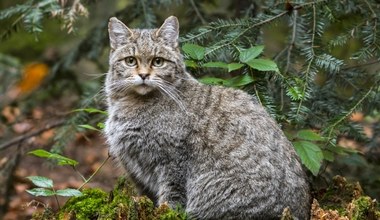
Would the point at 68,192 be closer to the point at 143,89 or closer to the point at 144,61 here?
the point at 143,89

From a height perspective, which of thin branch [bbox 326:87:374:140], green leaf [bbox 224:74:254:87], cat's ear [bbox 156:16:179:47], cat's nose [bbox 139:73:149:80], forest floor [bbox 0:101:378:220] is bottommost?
forest floor [bbox 0:101:378:220]

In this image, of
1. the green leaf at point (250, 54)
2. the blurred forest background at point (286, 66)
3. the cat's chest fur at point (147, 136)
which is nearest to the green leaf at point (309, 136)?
the blurred forest background at point (286, 66)

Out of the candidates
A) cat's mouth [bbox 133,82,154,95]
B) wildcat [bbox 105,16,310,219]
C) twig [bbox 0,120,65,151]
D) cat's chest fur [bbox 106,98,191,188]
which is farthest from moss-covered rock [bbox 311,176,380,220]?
twig [bbox 0,120,65,151]

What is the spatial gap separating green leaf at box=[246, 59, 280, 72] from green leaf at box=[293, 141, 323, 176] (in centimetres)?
50

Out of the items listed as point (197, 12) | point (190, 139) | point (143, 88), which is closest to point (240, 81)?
Result: point (190, 139)

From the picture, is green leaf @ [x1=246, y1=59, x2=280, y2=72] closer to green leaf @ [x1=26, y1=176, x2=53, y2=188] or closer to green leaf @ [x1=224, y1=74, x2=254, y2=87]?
green leaf @ [x1=224, y1=74, x2=254, y2=87]

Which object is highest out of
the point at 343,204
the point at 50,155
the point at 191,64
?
the point at 191,64

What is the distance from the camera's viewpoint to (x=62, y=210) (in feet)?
12.6

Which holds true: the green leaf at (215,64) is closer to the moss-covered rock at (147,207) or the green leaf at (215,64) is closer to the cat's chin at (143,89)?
the cat's chin at (143,89)

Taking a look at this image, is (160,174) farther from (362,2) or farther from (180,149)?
(362,2)

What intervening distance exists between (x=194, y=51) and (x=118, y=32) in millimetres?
564

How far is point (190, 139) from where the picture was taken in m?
4.07

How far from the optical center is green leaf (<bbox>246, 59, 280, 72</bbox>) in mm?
3938

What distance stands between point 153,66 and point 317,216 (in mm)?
1453
